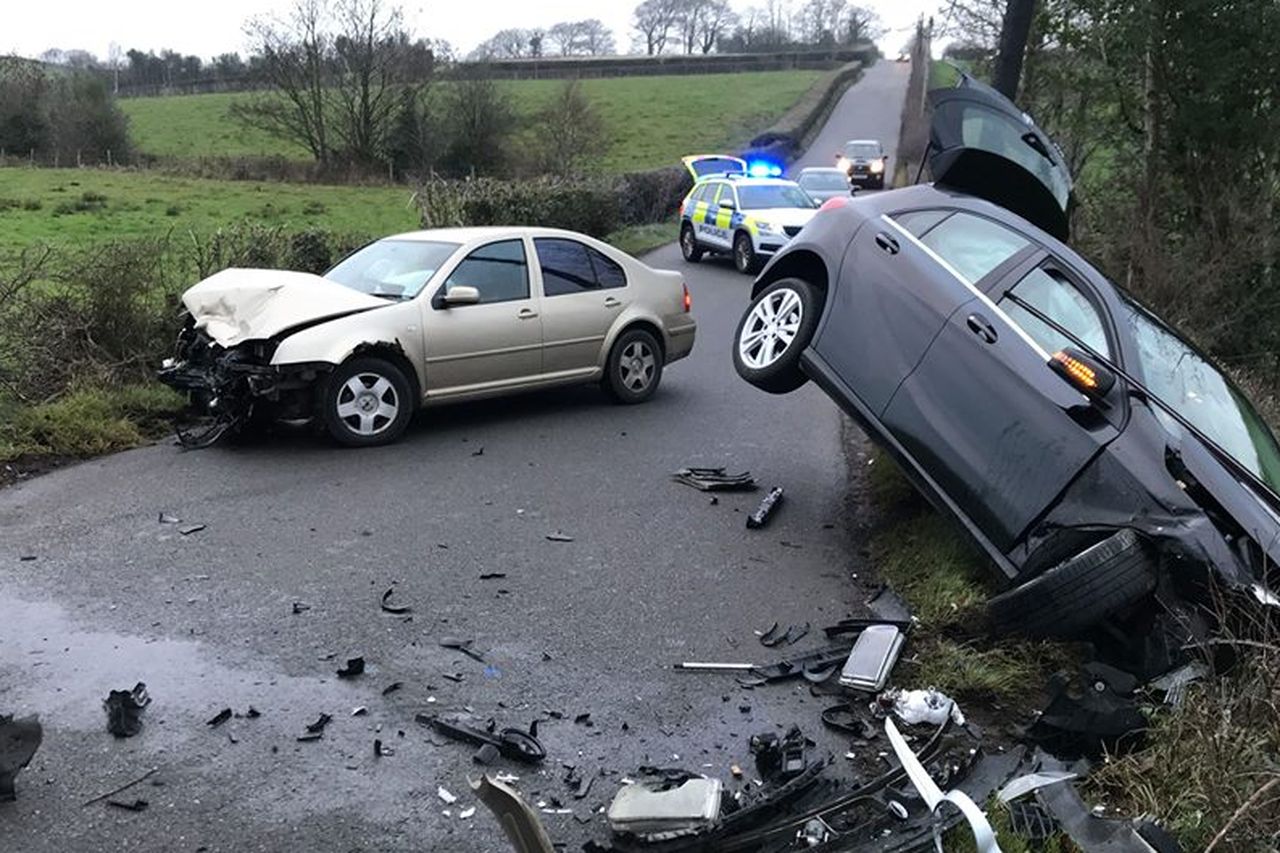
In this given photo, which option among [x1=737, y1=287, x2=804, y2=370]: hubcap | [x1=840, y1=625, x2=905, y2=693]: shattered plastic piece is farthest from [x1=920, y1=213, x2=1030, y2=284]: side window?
[x1=840, y1=625, x2=905, y2=693]: shattered plastic piece

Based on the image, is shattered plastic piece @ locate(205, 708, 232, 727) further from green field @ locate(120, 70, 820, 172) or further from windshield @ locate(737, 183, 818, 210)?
green field @ locate(120, 70, 820, 172)

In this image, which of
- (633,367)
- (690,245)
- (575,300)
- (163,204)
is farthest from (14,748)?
(163,204)

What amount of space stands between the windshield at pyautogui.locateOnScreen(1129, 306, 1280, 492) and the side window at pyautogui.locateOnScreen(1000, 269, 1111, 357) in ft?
0.69

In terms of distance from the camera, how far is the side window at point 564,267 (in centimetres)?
894

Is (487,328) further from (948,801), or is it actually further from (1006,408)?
Answer: (948,801)

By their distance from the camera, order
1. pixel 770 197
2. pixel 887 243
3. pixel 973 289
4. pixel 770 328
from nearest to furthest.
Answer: pixel 973 289, pixel 887 243, pixel 770 328, pixel 770 197

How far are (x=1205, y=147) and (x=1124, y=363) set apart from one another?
28.5 ft

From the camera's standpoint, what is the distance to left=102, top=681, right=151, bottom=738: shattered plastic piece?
3.89m

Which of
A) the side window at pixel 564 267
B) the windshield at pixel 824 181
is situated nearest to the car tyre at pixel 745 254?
the windshield at pixel 824 181

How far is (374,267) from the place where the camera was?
28.3ft

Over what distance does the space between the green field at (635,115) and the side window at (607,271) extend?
2603cm

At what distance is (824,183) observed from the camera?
26.4 metres

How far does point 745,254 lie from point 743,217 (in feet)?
2.24

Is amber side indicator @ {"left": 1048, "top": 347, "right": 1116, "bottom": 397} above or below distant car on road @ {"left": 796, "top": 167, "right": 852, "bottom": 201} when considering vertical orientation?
below
